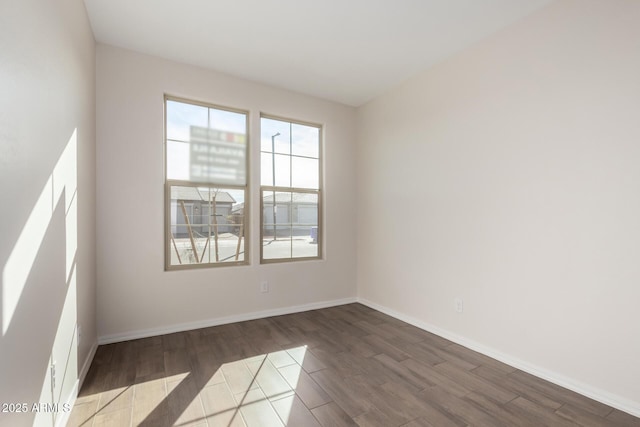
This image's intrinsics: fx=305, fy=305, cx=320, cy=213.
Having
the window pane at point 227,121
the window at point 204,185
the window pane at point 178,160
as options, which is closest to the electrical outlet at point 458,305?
the window at point 204,185

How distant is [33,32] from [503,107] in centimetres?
313

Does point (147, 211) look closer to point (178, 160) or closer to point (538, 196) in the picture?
point (178, 160)

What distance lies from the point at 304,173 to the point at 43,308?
10.0ft

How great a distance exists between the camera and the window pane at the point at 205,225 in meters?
3.27

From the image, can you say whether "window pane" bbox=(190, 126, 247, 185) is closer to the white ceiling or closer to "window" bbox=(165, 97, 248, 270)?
"window" bbox=(165, 97, 248, 270)

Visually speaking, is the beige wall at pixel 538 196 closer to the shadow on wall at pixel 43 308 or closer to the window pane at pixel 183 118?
the window pane at pixel 183 118

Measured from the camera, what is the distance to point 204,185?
3412 mm

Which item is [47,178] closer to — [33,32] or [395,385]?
[33,32]

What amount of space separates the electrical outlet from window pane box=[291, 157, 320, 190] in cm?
221

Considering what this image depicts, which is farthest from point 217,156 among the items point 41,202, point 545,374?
point 545,374

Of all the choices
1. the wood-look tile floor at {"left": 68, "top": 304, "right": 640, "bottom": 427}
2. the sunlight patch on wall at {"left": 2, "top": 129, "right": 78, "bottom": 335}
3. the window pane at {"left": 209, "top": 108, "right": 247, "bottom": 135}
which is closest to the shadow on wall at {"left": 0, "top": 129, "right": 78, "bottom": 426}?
the sunlight patch on wall at {"left": 2, "top": 129, "right": 78, "bottom": 335}

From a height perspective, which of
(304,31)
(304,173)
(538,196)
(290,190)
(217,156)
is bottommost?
(538,196)

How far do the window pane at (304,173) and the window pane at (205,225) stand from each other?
0.78m

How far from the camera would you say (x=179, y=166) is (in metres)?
3.30
